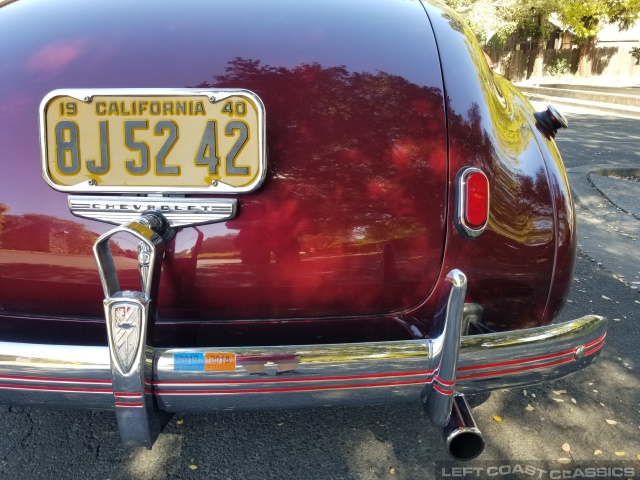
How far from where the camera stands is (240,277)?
1.67m

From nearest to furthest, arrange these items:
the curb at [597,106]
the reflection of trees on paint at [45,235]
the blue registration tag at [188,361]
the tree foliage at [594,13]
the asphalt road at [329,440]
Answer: the blue registration tag at [188,361]
the reflection of trees on paint at [45,235]
the asphalt road at [329,440]
the curb at [597,106]
the tree foliage at [594,13]

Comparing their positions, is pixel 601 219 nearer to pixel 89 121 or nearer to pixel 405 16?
pixel 405 16

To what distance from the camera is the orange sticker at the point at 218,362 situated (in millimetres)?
1520

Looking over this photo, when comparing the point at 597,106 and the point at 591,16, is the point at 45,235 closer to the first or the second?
the point at 597,106

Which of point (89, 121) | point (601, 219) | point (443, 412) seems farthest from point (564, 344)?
point (601, 219)

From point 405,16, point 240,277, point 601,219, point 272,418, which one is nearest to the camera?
point 240,277

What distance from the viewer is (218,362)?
1521 mm

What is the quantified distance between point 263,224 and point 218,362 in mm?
389

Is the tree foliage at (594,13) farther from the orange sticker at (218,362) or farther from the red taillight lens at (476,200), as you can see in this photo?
the orange sticker at (218,362)

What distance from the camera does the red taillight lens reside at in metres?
1.70

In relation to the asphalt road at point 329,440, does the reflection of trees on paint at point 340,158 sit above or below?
above

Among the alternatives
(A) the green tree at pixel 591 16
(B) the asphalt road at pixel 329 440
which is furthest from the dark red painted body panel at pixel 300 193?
(A) the green tree at pixel 591 16

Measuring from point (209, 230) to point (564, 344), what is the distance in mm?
1049

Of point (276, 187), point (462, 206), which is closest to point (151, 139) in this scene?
point (276, 187)
